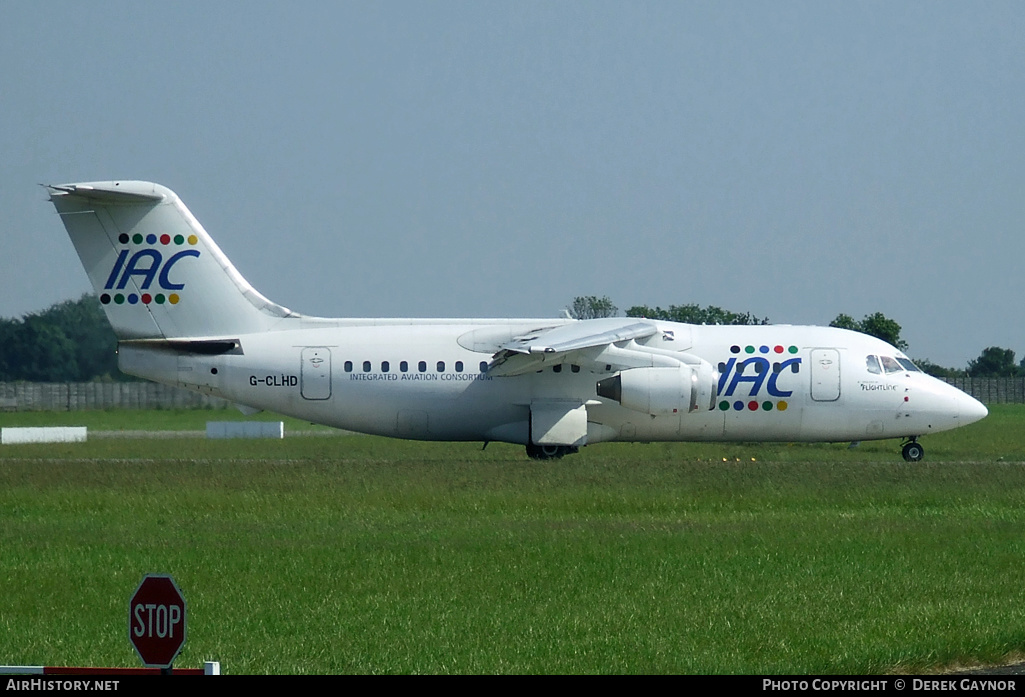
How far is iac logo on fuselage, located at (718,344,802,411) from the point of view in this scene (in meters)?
28.5

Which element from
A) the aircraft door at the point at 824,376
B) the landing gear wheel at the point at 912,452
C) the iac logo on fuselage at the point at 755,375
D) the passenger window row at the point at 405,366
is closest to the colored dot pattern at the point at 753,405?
the iac logo on fuselage at the point at 755,375

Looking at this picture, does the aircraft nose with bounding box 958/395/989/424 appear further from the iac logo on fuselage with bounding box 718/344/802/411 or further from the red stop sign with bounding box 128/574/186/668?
the red stop sign with bounding box 128/574/186/668

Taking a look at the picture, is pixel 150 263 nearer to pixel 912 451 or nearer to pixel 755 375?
pixel 755 375

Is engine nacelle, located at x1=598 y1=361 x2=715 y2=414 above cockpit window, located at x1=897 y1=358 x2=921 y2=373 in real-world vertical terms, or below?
below

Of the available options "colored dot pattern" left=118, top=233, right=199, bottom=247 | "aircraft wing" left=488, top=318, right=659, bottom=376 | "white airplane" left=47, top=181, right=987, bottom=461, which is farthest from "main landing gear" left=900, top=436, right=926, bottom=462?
"colored dot pattern" left=118, top=233, right=199, bottom=247

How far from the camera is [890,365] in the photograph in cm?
2977

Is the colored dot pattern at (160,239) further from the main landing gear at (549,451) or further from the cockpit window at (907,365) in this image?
the cockpit window at (907,365)

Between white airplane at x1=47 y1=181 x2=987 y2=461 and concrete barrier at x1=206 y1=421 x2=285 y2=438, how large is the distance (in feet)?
46.0

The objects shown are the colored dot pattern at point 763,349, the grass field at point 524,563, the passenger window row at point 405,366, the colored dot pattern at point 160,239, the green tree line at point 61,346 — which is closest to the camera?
the grass field at point 524,563

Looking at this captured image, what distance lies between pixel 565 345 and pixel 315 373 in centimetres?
554

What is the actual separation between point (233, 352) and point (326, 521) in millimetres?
10449

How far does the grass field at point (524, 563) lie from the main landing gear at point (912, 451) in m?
3.52

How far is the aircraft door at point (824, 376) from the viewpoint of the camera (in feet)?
94.6
